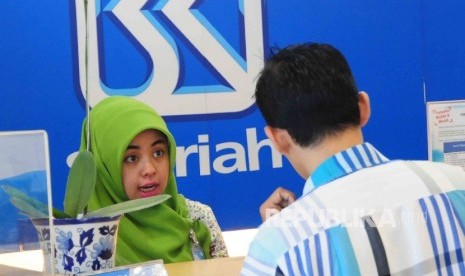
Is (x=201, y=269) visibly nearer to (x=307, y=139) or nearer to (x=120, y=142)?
(x=120, y=142)

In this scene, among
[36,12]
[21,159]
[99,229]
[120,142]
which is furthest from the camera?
[36,12]

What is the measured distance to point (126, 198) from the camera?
1.98m

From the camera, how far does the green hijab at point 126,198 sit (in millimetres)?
1877

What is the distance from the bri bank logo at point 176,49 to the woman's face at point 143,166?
0.82 metres

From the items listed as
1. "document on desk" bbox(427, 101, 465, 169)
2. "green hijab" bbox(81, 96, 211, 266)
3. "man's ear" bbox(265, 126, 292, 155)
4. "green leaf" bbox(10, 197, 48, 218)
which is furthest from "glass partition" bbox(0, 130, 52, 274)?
"document on desk" bbox(427, 101, 465, 169)

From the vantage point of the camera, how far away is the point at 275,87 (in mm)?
1065

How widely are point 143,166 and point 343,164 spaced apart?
1023 millimetres

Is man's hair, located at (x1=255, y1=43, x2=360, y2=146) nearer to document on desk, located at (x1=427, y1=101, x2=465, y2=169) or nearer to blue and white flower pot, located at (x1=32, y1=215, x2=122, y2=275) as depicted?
blue and white flower pot, located at (x1=32, y1=215, x2=122, y2=275)

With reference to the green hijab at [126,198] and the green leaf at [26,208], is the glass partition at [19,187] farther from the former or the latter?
the green hijab at [126,198]

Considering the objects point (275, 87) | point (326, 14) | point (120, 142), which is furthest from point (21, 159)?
point (326, 14)

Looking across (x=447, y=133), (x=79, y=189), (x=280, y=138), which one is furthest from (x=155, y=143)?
(x=447, y=133)

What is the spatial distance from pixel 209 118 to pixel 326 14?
642mm

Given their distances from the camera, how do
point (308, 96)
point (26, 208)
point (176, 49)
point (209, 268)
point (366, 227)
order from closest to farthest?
point (366, 227)
point (308, 96)
point (26, 208)
point (209, 268)
point (176, 49)

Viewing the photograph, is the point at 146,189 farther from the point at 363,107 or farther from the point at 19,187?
the point at 363,107
